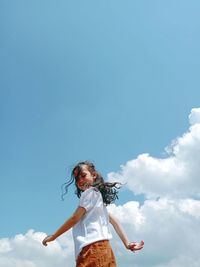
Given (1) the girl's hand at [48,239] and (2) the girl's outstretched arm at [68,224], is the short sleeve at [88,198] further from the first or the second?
(1) the girl's hand at [48,239]

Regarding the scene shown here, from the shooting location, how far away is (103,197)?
796 centimetres

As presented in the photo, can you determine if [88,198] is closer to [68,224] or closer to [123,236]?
[68,224]

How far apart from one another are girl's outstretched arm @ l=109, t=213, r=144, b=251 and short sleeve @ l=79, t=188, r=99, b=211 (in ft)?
1.88

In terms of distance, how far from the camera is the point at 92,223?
740cm

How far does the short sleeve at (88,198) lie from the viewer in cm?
747

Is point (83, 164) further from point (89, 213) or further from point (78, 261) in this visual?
point (78, 261)

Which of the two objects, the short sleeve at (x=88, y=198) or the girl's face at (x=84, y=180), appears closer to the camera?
the short sleeve at (x=88, y=198)

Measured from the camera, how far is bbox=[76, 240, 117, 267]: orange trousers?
7043mm

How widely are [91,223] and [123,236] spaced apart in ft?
2.27

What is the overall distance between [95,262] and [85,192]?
104 centimetres

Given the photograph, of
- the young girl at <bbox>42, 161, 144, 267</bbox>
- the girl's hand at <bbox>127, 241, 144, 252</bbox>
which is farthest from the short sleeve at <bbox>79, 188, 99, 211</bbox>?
the girl's hand at <bbox>127, 241, 144, 252</bbox>

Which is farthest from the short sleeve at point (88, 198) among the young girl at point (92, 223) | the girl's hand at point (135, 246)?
the girl's hand at point (135, 246)

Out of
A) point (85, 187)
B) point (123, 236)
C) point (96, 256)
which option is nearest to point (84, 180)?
point (85, 187)

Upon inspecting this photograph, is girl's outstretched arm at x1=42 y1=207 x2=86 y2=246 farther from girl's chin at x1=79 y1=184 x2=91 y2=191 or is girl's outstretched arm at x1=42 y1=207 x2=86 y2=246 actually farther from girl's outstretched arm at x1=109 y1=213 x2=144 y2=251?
girl's outstretched arm at x1=109 y1=213 x2=144 y2=251
